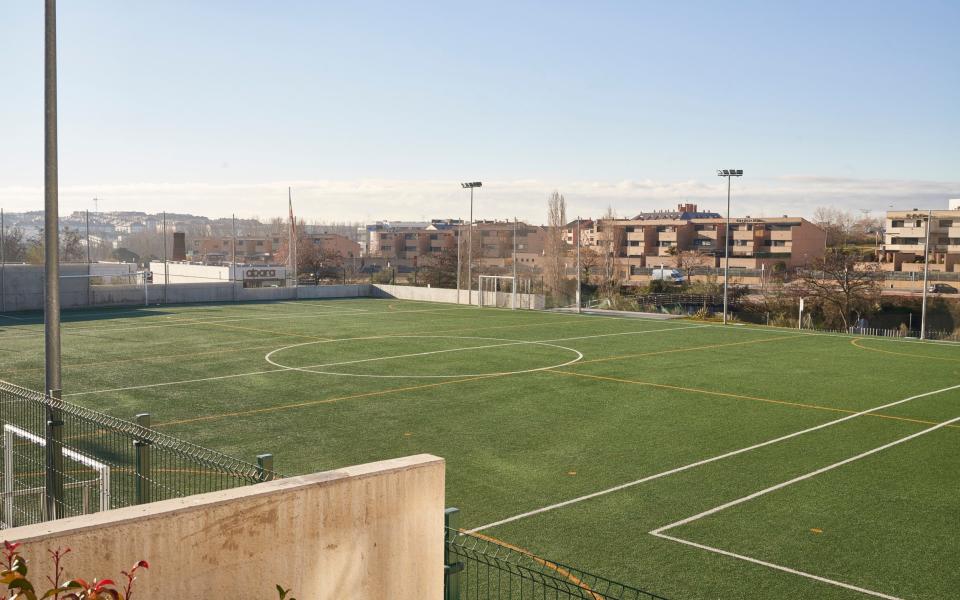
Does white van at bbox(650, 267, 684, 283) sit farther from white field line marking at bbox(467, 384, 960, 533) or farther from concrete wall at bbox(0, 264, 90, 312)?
white field line marking at bbox(467, 384, 960, 533)

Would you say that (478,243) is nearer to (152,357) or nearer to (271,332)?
(271,332)

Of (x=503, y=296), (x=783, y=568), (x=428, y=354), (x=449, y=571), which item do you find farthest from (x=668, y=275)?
(x=449, y=571)

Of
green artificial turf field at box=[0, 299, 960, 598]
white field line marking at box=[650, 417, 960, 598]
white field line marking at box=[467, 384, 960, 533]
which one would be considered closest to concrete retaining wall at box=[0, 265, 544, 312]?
green artificial turf field at box=[0, 299, 960, 598]

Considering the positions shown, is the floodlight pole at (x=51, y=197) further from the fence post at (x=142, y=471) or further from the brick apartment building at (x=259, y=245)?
the brick apartment building at (x=259, y=245)

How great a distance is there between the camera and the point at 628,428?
19.1 metres

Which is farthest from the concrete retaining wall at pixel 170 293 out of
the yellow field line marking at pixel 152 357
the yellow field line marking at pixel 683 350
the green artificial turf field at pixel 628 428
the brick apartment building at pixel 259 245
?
the brick apartment building at pixel 259 245

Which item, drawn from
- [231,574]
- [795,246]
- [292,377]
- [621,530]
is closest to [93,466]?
[231,574]

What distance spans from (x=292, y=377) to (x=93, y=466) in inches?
656

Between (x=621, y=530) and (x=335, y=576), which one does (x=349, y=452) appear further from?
(x=335, y=576)

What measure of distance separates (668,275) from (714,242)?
24396 millimetres

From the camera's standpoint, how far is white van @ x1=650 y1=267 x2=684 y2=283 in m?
95.9

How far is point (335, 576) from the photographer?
6.76 metres

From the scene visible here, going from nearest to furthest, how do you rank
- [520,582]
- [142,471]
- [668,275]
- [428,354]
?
[142,471]
[520,582]
[428,354]
[668,275]

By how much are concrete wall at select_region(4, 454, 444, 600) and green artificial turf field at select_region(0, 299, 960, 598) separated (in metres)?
4.23
